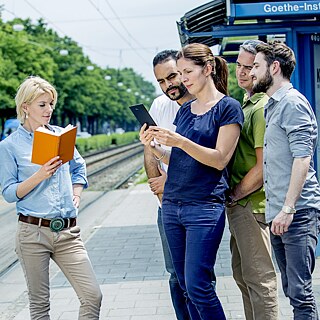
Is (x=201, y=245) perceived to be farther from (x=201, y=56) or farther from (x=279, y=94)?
(x=201, y=56)

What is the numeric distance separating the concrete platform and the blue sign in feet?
8.27

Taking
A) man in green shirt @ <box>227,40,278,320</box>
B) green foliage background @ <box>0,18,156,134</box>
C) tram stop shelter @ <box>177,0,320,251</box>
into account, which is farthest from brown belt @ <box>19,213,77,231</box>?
green foliage background @ <box>0,18,156,134</box>

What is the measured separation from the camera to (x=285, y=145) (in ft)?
13.3

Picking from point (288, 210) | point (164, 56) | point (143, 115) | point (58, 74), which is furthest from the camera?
point (58, 74)

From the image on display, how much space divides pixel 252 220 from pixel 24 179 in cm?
140

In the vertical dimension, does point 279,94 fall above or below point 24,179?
above

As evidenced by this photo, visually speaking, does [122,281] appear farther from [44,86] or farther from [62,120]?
[62,120]

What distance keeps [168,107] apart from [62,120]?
71251mm

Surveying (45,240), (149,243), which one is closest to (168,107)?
(45,240)

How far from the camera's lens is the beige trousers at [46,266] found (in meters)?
4.34

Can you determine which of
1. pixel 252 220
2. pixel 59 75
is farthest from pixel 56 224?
pixel 59 75

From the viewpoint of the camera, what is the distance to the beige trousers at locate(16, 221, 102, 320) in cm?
434

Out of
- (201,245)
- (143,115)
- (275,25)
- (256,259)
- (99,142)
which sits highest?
(275,25)

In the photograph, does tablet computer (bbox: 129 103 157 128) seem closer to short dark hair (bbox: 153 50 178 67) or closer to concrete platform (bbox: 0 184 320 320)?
short dark hair (bbox: 153 50 178 67)
